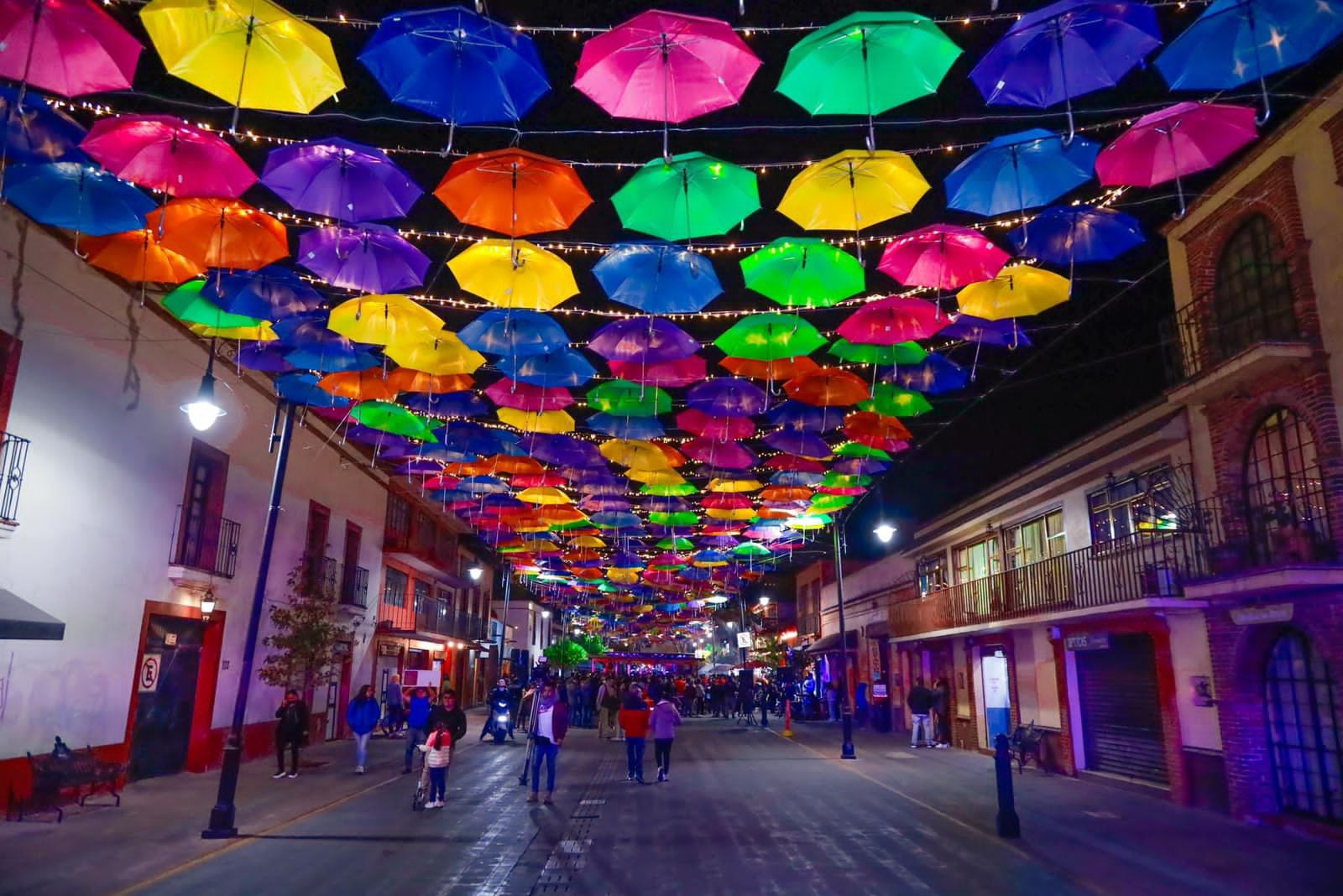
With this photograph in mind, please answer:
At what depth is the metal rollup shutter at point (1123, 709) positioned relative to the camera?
605 inches

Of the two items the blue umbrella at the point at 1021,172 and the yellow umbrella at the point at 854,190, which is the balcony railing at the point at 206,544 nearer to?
the yellow umbrella at the point at 854,190

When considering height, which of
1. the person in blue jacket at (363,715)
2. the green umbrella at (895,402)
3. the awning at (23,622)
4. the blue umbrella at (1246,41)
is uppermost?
the blue umbrella at (1246,41)

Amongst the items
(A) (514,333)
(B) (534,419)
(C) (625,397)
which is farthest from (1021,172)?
(B) (534,419)

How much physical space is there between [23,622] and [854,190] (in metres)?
10.2

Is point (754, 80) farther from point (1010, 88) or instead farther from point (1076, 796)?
point (1076, 796)

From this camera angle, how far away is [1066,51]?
280 inches

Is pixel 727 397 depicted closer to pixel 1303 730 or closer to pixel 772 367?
pixel 772 367

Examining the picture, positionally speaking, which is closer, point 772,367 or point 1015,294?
point 1015,294

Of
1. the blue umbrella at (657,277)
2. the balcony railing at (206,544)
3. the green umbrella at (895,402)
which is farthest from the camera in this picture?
the balcony railing at (206,544)

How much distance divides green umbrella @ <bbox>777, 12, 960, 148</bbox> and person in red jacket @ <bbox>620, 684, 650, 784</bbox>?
11949 millimetres

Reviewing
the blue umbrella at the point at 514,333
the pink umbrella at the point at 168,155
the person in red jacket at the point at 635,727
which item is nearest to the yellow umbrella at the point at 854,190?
the blue umbrella at the point at 514,333

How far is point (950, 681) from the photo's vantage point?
25391 mm

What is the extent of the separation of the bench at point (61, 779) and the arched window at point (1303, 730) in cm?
1606

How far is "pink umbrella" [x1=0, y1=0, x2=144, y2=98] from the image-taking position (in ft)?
22.2
